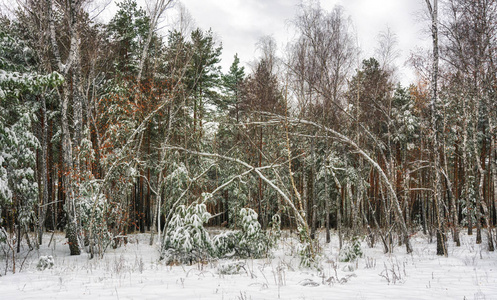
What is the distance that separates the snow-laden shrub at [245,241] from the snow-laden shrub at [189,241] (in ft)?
1.89

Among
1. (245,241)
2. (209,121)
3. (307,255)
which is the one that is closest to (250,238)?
(245,241)

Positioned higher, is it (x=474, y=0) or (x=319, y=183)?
(x=474, y=0)

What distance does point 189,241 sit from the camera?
839cm

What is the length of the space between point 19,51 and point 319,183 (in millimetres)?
20245

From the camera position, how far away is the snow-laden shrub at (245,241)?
359 inches

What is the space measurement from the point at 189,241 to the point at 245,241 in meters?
1.73

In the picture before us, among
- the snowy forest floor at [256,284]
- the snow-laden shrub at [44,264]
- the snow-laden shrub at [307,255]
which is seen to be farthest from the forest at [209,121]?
the snowy forest floor at [256,284]

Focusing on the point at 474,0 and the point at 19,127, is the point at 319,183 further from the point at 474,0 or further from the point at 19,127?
the point at 19,127

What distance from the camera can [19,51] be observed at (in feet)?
46.9

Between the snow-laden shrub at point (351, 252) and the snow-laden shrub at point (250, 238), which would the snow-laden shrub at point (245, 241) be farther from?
the snow-laden shrub at point (351, 252)

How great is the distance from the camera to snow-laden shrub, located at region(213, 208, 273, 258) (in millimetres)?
9125

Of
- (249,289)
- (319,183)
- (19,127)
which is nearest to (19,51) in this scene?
(19,127)

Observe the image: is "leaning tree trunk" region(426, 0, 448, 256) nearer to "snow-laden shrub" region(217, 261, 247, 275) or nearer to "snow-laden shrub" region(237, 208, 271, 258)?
"snow-laden shrub" region(237, 208, 271, 258)

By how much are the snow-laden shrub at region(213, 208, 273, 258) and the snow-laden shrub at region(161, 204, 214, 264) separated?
1.89ft
